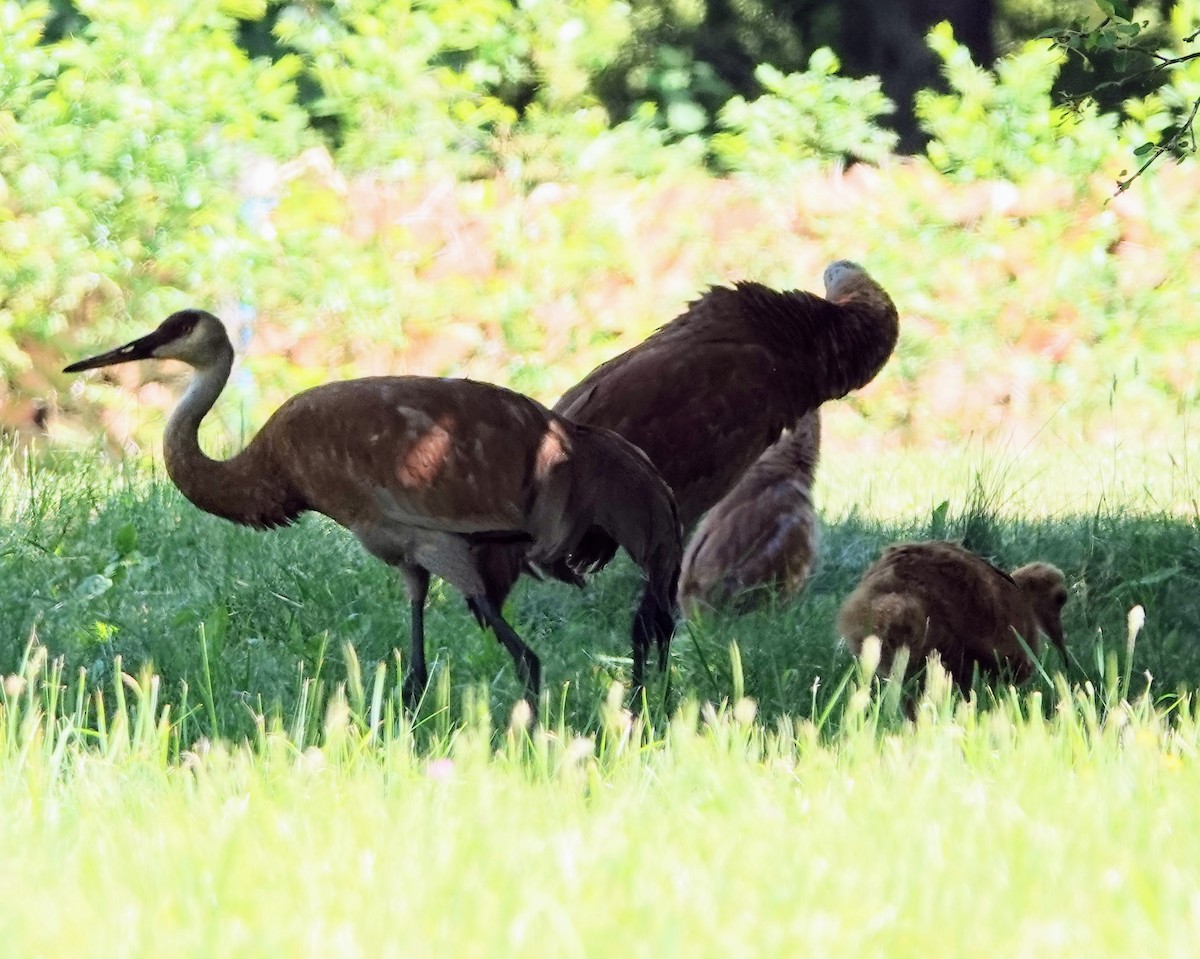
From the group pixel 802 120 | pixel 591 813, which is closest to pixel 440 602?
pixel 591 813

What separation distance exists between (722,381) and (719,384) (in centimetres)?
2

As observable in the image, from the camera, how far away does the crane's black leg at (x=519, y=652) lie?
5.16 m

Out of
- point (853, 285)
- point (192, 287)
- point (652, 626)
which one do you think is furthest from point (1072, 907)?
point (192, 287)

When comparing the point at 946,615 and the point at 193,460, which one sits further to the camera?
the point at 193,460

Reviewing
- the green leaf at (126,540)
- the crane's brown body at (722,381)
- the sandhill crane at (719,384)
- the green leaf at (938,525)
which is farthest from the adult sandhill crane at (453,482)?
the green leaf at (938,525)

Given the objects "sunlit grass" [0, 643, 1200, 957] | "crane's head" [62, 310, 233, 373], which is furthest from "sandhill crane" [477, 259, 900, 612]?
"sunlit grass" [0, 643, 1200, 957]

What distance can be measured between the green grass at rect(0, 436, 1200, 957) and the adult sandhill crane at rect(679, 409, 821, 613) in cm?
63

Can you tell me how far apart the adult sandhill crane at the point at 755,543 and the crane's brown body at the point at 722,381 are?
0.27 meters

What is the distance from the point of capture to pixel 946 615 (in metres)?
5.16

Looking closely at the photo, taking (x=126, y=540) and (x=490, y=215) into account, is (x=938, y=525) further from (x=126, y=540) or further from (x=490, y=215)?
(x=490, y=215)

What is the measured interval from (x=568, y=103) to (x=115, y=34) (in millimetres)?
3349

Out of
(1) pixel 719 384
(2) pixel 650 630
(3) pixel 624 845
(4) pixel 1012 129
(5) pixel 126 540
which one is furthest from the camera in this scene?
(4) pixel 1012 129

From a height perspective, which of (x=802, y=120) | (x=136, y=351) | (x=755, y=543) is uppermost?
(x=802, y=120)

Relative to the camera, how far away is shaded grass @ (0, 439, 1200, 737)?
516 centimetres
